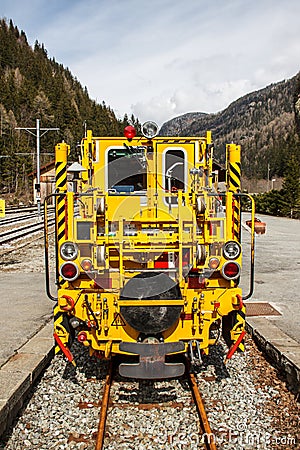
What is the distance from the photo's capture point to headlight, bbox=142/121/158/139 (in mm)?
6867

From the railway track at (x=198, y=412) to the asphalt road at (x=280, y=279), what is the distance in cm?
234

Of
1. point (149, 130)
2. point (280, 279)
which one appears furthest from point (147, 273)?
point (280, 279)

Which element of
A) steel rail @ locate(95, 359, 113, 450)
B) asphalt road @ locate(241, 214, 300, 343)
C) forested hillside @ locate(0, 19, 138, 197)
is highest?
forested hillside @ locate(0, 19, 138, 197)

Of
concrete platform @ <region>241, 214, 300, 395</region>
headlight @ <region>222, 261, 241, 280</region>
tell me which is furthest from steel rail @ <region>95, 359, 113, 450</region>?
concrete platform @ <region>241, 214, 300, 395</region>

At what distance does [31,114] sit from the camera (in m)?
109

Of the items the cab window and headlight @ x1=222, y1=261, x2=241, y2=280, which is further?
the cab window

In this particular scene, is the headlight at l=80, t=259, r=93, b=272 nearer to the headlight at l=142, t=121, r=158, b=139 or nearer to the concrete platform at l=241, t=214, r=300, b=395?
the headlight at l=142, t=121, r=158, b=139

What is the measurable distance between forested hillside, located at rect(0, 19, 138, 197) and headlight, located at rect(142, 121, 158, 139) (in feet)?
245

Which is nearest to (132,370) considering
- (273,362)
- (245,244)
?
(273,362)

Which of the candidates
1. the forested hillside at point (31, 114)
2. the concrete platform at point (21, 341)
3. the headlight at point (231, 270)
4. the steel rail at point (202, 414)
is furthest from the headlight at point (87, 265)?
the forested hillside at point (31, 114)

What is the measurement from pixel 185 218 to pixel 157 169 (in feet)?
4.65

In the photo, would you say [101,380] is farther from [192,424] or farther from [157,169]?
[157,169]

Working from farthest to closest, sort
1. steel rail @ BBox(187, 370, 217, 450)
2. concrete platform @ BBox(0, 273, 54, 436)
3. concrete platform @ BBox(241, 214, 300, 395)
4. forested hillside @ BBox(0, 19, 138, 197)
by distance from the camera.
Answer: forested hillside @ BBox(0, 19, 138, 197)
concrete platform @ BBox(241, 214, 300, 395)
concrete platform @ BBox(0, 273, 54, 436)
steel rail @ BBox(187, 370, 217, 450)

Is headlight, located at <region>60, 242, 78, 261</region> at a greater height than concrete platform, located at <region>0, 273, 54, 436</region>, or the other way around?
headlight, located at <region>60, 242, 78, 261</region>
